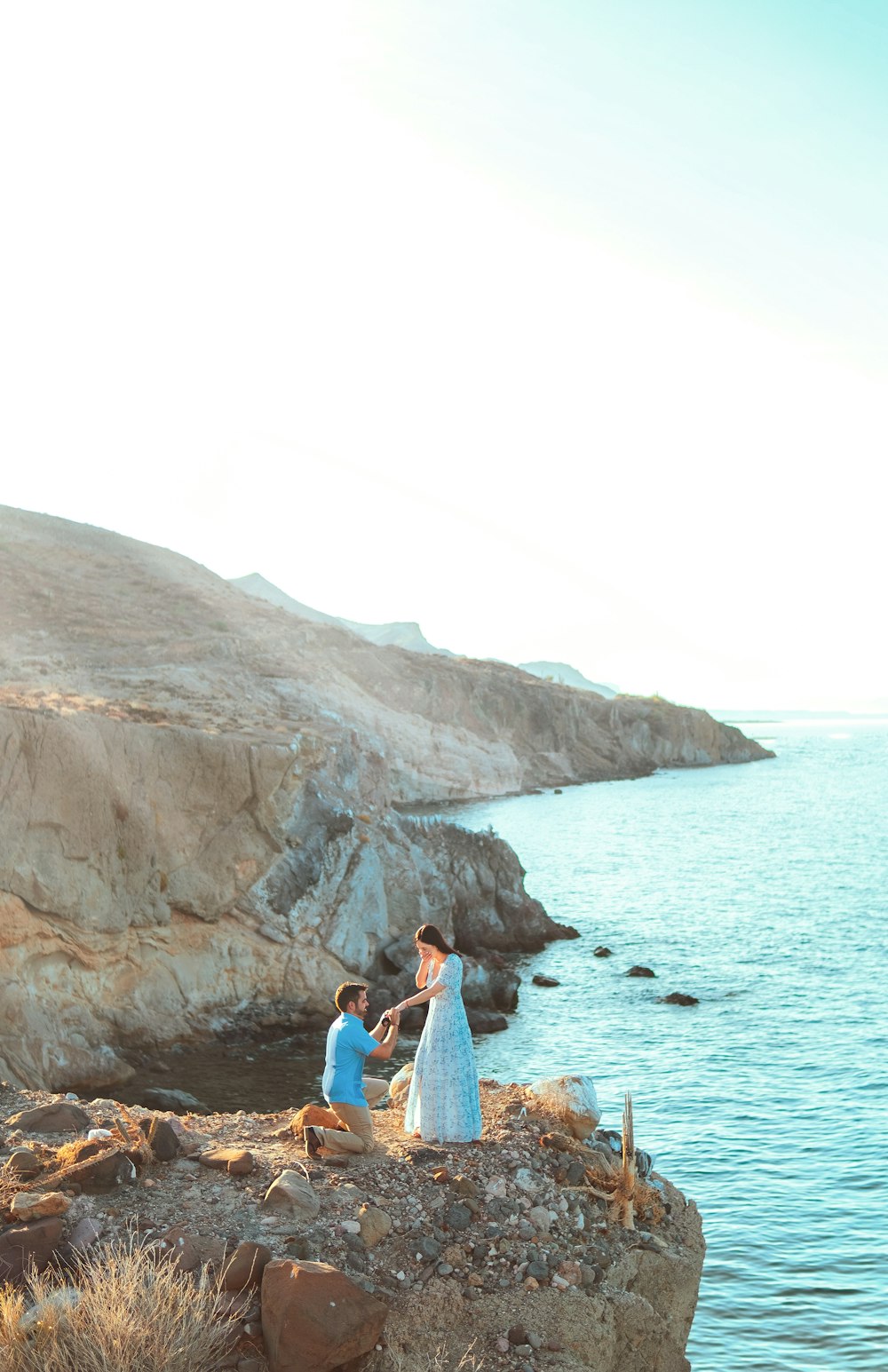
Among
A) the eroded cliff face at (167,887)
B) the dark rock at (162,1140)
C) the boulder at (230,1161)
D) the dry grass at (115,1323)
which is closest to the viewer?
the dry grass at (115,1323)

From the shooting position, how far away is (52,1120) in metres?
12.1

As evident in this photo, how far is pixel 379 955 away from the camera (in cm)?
2723

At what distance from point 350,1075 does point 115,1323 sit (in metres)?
3.83

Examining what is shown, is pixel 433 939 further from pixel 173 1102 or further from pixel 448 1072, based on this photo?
Answer: pixel 173 1102

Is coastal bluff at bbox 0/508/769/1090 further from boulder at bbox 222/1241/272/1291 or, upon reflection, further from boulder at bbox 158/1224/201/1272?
boulder at bbox 222/1241/272/1291

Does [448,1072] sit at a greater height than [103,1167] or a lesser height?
greater

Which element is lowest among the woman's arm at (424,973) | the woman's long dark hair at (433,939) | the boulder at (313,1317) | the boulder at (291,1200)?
the boulder at (313,1317)

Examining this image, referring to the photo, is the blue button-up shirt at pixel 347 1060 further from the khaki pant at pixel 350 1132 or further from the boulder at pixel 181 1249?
the boulder at pixel 181 1249

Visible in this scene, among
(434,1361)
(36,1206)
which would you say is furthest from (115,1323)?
(434,1361)

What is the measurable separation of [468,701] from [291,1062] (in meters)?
84.1

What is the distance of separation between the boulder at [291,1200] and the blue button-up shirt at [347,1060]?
1.20m

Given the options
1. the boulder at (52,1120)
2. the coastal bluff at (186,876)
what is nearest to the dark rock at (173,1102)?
the coastal bluff at (186,876)

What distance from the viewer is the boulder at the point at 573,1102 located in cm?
1277

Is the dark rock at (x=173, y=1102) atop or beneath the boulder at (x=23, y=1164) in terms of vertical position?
beneath
